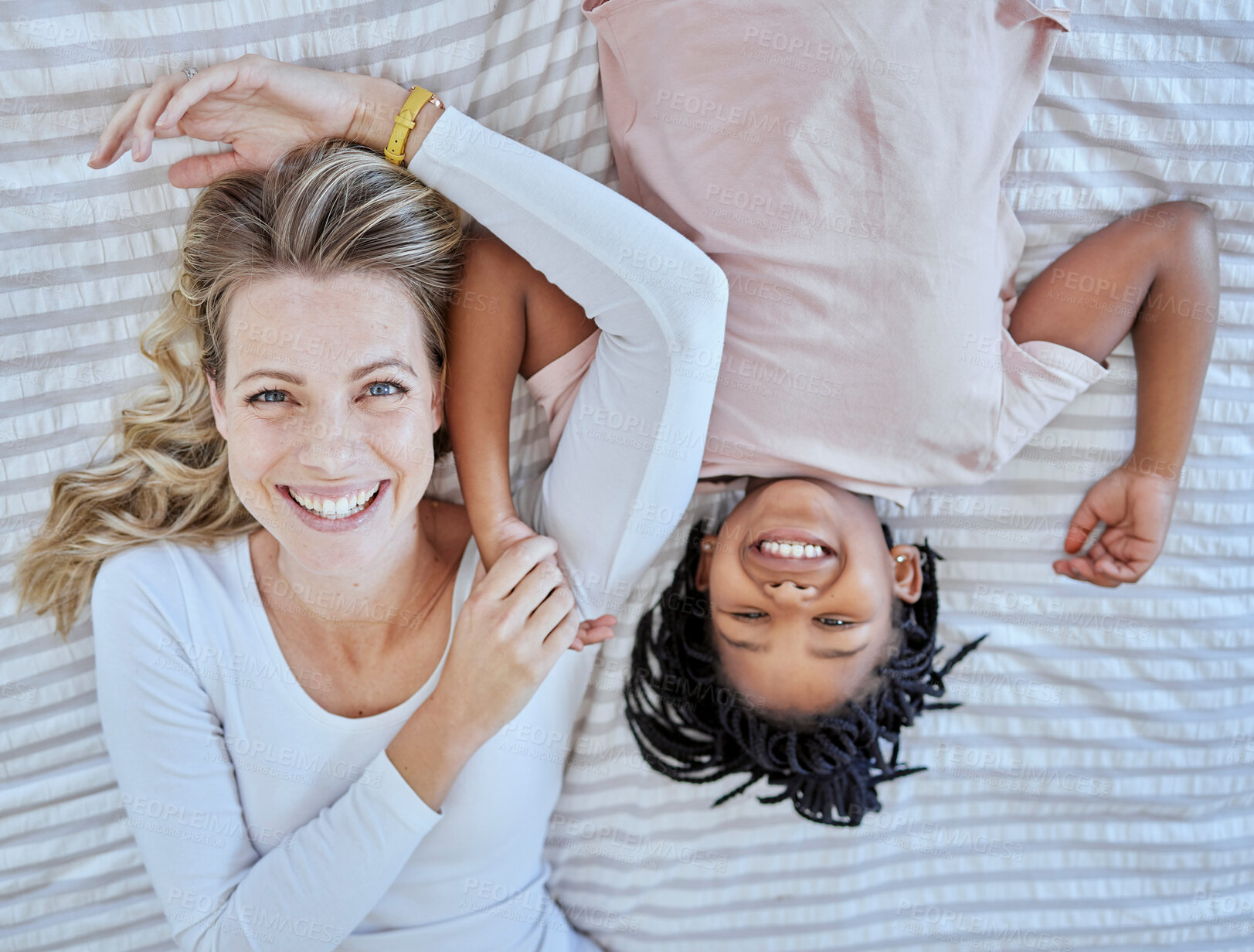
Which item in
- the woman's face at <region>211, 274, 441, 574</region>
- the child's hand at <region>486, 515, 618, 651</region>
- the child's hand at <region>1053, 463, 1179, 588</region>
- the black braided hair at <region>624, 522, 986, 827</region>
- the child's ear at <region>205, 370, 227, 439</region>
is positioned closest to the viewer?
the woman's face at <region>211, 274, 441, 574</region>

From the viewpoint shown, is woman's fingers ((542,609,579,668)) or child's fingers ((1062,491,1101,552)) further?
child's fingers ((1062,491,1101,552))

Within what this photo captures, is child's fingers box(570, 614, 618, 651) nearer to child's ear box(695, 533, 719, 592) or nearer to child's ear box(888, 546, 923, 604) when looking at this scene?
child's ear box(695, 533, 719, 592)

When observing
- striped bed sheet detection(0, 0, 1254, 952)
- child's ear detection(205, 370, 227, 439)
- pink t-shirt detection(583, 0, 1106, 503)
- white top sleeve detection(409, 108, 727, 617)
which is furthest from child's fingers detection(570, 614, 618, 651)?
child's ear detection(205, 370, 227, 439)

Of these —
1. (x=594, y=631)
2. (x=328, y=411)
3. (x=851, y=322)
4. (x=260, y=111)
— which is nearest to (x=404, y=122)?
(x=260, y=111)

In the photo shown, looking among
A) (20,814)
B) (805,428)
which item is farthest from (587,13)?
(20,814)

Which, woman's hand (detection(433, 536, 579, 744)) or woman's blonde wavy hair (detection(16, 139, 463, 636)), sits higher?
woman's blonde wavy hair (detection(16, 139, 463, 636))

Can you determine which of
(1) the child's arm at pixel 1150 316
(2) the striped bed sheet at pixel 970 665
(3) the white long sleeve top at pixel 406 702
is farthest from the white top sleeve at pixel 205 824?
(1) the child's arm at pixel 1150 316

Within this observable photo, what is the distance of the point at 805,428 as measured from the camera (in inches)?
61.4

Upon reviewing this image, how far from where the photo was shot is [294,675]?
160 centimetres

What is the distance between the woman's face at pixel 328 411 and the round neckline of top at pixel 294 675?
0.24m

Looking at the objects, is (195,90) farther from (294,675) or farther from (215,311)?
(294,675)

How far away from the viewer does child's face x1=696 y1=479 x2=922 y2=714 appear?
1.51 m

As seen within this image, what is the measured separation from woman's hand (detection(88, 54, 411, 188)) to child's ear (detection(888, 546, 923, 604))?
122 cm

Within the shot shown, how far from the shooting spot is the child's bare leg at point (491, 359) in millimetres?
1530
